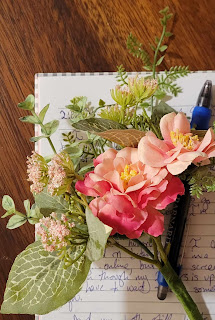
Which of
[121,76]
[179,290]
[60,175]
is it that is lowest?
[179,290]

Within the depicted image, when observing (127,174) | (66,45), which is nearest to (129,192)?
(127,174)

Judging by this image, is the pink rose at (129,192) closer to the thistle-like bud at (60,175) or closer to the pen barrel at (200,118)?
the thistle-like bud at (60,175)

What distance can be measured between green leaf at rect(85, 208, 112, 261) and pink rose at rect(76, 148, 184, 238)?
0.04 ft

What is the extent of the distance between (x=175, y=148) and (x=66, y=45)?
232 millimetres

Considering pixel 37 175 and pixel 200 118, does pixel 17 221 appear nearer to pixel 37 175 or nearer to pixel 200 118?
pixel 37 175

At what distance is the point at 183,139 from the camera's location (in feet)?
Result: 1.23

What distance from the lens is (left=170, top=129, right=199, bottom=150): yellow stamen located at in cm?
37

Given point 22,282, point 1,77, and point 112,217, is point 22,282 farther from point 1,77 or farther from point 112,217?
point 1,77

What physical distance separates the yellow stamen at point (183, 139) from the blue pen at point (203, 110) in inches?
3.9

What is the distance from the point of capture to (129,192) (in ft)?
1.21

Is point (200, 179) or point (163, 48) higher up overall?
point (163, 48)

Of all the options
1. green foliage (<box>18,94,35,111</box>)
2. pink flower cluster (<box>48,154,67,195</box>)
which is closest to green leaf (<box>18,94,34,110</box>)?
green foliage (<box>18,94,35,111</box>)

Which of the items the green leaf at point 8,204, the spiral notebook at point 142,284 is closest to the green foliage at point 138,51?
the spiral notebook at point 142,284

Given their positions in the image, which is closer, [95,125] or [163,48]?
[95,125]
